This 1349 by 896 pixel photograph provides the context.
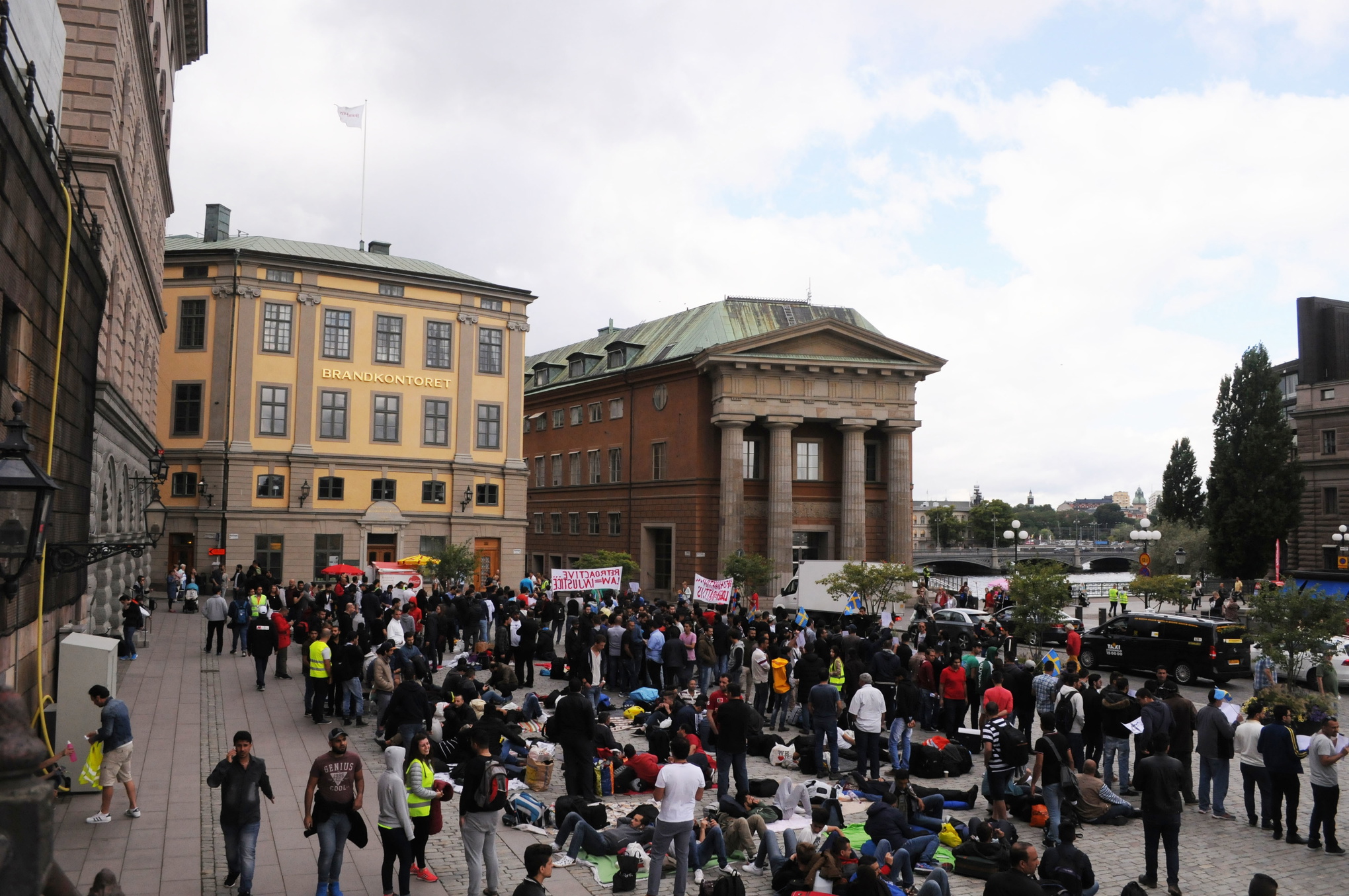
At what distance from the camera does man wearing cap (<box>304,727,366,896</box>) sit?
9.45m

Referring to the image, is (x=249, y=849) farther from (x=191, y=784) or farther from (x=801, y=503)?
(x=801, y=503)

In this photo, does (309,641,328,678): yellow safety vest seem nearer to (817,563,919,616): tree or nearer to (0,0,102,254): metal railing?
(0,0,102,254): metal railing

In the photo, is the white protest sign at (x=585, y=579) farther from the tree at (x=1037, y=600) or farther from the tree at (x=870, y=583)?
the tree at (x=1037, y=600)

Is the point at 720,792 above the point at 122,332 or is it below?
below

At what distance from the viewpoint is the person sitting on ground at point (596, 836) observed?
1144 cm

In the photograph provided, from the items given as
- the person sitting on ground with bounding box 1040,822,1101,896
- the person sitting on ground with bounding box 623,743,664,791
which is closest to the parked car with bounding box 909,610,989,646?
the person sitting on ground with bounding box 623,743,664,791

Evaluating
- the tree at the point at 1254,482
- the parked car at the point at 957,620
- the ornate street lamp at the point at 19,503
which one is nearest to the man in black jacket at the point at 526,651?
the ornate street lamp at the point at 19,503

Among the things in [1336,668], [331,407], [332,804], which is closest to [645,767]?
[332,804]

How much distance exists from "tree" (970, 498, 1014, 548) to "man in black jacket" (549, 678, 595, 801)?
13845cm

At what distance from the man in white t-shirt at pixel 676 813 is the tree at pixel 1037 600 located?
19576mm

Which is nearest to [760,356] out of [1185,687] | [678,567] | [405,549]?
[678,567]

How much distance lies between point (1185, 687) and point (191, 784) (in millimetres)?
23335

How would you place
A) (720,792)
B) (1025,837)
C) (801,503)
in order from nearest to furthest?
(1025,837)
(720,792)
(801,503)

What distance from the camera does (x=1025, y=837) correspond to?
12.7 metres
